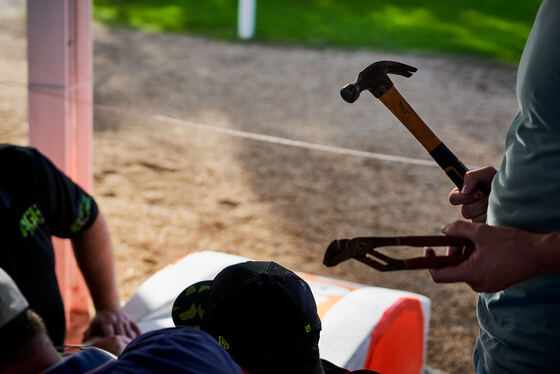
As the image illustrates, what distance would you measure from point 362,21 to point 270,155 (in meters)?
5.63

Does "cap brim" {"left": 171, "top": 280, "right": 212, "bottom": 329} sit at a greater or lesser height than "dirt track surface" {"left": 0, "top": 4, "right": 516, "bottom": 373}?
greater

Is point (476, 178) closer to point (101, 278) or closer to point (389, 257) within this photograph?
point (389, 257)

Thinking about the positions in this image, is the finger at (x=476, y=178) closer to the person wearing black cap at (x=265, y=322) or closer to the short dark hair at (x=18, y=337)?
the person wearing black cap at (x=265, y=322)

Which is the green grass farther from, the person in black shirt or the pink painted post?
the person in black shirt

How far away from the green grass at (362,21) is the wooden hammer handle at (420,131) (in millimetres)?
7325

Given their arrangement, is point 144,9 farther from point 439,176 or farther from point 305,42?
point 439,176

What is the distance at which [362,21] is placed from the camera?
9.81 m

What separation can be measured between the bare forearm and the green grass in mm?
6747

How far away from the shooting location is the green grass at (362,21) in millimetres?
8578

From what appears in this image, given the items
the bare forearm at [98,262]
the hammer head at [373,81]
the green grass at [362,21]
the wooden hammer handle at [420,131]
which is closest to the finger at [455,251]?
the wooden hammer handle at [420,131]

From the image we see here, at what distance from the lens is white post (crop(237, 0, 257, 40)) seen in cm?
819

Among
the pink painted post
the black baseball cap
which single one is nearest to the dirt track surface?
the pink painted post

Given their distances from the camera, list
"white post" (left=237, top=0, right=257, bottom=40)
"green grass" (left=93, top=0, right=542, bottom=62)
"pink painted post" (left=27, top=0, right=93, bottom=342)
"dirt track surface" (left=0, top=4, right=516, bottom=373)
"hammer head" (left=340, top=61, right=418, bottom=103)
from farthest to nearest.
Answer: "green grass" (left=93, top=0, right=542, bottom=62) < "white post" (left=237, top=0, right=257, bottom=40) < "dirt track surface" (left=0, top=4, right=516, bottom=373) < "pink painted post" (left=27, top=0, right=93, bottom=342) < "hammer head" (left=340, top=61, right=418, bottom=103)

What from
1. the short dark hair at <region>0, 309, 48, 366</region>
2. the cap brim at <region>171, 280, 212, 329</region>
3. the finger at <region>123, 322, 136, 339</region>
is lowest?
the finger at <region>123, 322, 136, 339</region>
